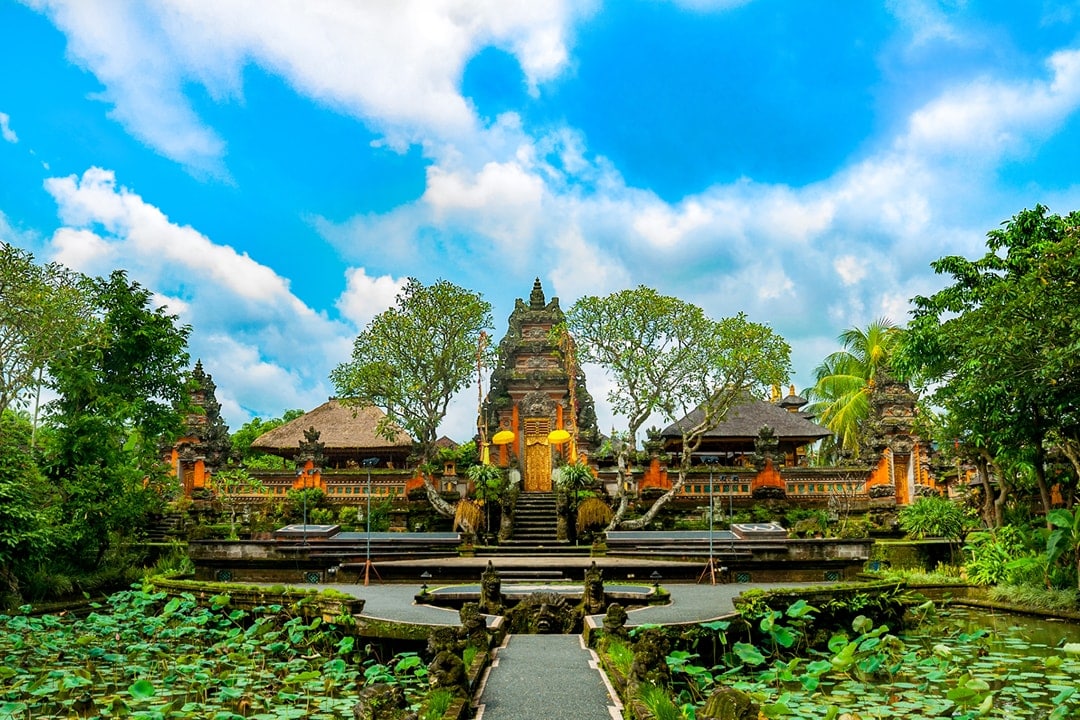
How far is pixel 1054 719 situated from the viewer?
5.35 m

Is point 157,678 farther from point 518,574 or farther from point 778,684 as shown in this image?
point 518,574

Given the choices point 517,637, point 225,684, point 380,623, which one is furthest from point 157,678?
point 517,637

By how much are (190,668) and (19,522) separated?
811cm

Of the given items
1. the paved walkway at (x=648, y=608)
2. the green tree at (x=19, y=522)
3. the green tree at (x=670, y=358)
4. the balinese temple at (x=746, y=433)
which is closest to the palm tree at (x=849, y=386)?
the balinese temple at (x=746, y=433)

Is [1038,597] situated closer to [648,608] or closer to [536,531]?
[648,608]

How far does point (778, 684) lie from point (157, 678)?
639 centimetres

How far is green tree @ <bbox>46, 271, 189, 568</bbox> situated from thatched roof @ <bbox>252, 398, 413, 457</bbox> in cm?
1095

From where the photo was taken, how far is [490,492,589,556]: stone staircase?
19172 mm

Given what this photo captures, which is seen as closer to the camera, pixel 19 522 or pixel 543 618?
pixel 543 618

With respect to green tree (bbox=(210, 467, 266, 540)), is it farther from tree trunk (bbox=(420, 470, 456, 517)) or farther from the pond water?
the pond water

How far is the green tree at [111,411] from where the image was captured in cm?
1656

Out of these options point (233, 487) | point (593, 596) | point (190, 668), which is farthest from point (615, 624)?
point (233, 487)

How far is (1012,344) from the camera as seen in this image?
A: 1252 cm

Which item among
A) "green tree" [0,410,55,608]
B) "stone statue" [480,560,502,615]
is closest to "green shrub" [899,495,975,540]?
"stone statue" [480,560,502,615]
